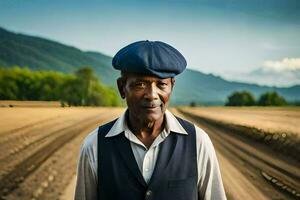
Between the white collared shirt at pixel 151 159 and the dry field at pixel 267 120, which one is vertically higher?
the white collared shirt at pixel 151 159

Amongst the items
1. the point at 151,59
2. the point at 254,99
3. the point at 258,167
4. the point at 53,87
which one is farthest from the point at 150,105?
the point at 254,99

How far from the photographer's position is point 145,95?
2109 millimetres

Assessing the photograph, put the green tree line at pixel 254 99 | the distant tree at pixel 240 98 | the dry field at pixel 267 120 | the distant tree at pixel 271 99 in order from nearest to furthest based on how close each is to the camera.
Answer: the dry field at pixel 267 120
the distant tree at pixel 271 99
the green tree line at pixel 254 99
the distant tree at pixel 240 98

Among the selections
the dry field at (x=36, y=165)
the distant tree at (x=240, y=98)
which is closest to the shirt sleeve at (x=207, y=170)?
the dry field at (x=36, y=165)

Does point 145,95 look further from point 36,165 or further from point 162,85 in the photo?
point 36,165

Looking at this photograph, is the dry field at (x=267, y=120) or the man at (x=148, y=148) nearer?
the man at (x=148, y=148)

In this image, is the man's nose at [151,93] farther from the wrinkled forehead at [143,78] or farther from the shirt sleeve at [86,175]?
the shirt sleeve at [86,175]

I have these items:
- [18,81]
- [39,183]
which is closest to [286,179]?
A: [39,183]

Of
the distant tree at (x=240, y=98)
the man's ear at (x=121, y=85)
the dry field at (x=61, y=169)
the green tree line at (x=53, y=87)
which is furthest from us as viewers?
the distant tree at (x=240, y=98)

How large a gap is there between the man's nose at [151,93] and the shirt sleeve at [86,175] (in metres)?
0.37

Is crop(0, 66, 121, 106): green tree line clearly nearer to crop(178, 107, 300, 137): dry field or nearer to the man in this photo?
crop(178, 107, 300, 137): dry field

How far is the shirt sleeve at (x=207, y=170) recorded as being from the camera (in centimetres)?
206

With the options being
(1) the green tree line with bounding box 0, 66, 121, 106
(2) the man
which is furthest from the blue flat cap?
(1) the green tree line with bounding box 0, 66, 121, 106

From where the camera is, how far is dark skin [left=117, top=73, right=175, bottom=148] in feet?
6.92
